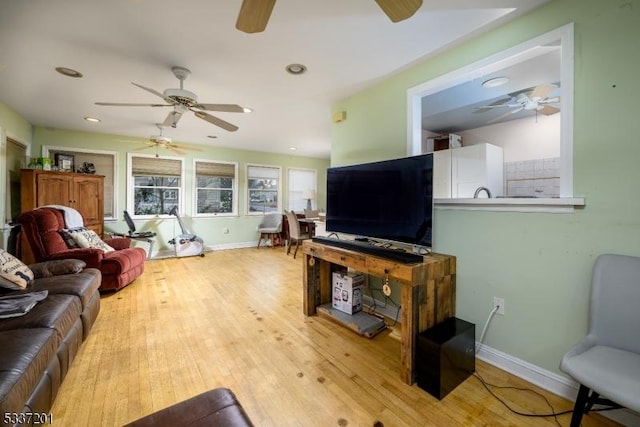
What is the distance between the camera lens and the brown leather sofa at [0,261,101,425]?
111 centimetres

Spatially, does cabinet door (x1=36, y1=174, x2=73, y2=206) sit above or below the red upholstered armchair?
above

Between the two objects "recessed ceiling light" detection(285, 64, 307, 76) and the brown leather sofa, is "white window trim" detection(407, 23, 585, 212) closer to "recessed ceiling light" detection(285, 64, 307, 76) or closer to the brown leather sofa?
"recessed ceiling light" detection(285, 64, 307, 76)

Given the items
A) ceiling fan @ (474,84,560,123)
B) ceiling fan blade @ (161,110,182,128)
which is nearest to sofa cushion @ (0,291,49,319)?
ceiling fan blade @ (161,110,182,128)

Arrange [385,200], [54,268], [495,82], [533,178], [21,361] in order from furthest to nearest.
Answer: [533,178] → [495,82] → [54,268] → [385,200] → [21,361]

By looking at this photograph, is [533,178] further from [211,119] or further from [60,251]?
[60,251]

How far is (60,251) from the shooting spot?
121 inches

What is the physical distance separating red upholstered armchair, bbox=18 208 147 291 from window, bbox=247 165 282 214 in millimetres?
3532

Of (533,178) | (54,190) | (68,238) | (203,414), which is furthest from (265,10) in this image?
(54,190)

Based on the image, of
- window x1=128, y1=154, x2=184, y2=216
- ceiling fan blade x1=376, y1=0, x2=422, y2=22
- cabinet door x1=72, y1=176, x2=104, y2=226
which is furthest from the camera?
window x1=128, y1=154, x2=184, y2=216

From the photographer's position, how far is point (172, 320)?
2.65 meters

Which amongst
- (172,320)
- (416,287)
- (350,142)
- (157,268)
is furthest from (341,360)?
(157,268)

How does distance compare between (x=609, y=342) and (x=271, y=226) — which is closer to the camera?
(x=609, y=342)

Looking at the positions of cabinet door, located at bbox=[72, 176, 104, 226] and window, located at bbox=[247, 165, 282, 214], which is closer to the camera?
cabinet door, located at bbox=[72, 176, 104, 226]

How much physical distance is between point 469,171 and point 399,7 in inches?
121
